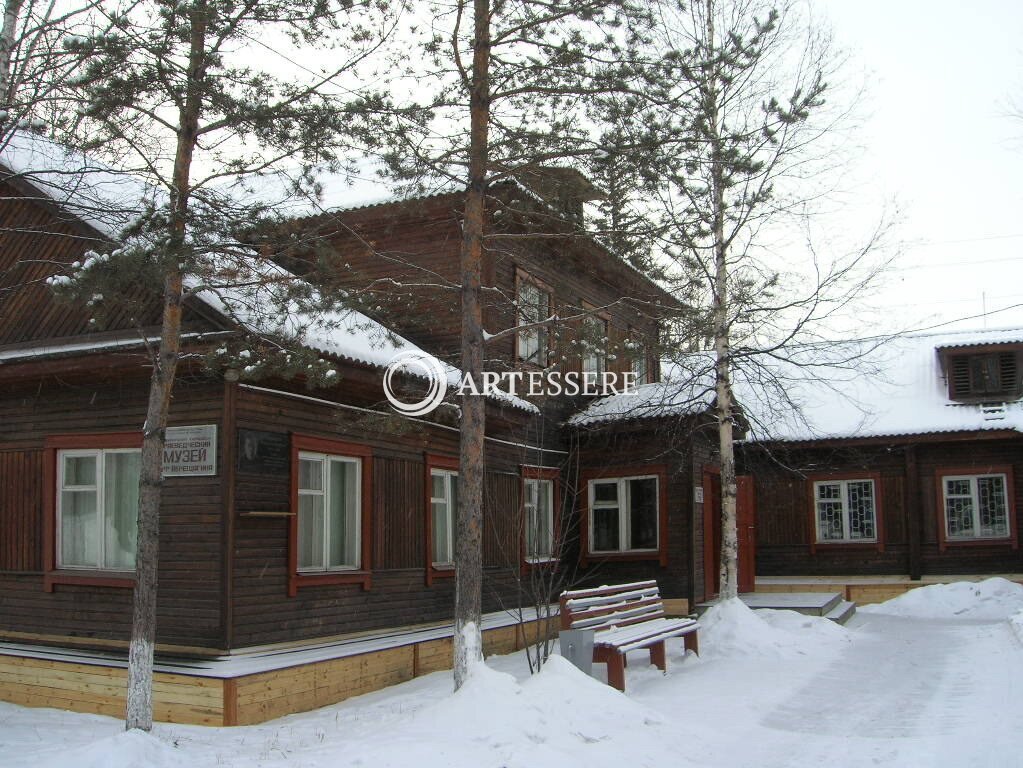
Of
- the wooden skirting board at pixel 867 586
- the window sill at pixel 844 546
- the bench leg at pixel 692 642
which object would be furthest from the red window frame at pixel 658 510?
the window sill at pixel 844 546

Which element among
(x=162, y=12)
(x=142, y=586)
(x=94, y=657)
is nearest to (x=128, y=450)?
(x=94, y=657)

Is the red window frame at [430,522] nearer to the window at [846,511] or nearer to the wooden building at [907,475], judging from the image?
the wooden building at [907,475]

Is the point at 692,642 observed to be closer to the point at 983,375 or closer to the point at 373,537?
the point at 373,537

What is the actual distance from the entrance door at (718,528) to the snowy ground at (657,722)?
437 centimetres

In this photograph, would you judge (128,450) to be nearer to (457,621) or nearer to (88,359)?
(88,359)

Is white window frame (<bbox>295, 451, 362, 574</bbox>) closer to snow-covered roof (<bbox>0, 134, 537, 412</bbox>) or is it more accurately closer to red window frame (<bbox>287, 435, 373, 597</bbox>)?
red window frame (<bbox>287, 435, 373, 597</bbox>)

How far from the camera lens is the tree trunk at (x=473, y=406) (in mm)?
8594

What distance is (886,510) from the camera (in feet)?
67.5

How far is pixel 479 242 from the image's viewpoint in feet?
30.4

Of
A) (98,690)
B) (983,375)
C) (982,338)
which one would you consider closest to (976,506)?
(983,375)

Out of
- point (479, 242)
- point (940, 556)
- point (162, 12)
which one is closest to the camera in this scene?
point (162, 12)

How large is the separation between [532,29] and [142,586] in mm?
5994

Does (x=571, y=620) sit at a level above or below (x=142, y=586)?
below

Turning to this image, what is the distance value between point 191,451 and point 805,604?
33.5 feet
